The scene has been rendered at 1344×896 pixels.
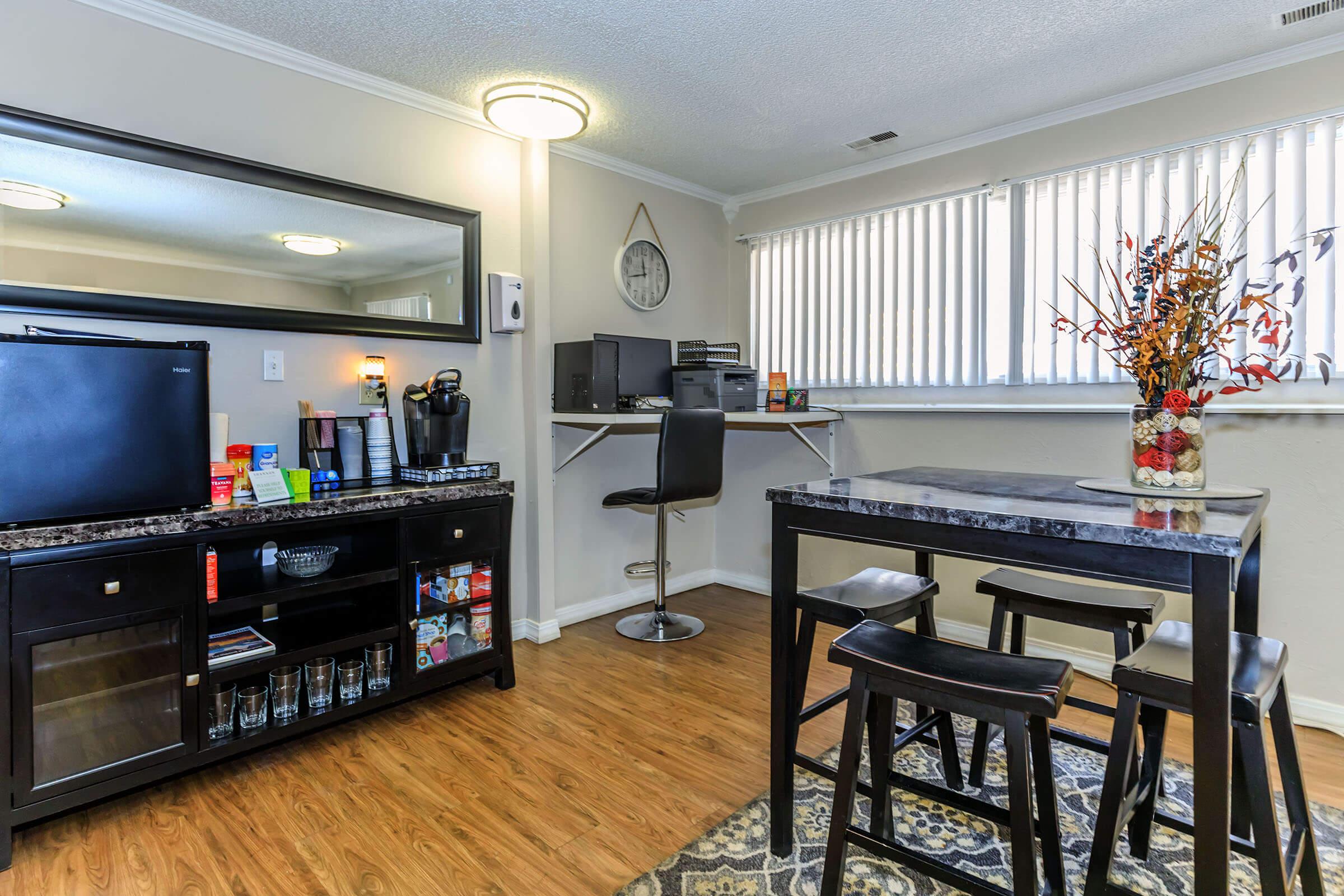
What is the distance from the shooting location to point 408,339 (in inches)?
119

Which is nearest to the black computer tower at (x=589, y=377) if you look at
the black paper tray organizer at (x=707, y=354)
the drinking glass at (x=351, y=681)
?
the black paper tray organizer at (x=707, y=354)

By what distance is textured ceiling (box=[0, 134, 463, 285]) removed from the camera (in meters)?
2.15

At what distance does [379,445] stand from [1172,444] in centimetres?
259

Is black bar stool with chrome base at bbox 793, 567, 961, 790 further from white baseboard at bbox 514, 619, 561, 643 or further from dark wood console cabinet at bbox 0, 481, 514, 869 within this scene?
white baseboard at bbox 514, 619, 561, 643

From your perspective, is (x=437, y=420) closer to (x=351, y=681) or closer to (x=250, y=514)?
(x=250, y=514)

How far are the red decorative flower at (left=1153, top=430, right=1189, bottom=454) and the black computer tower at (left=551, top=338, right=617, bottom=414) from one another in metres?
2.24

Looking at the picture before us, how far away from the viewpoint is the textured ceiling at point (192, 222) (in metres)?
2.15

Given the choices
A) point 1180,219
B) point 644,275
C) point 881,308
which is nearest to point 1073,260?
point 1180,219

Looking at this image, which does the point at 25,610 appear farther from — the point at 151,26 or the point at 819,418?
the point at 819,418

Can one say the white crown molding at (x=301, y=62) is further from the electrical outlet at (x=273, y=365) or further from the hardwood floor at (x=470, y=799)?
the hardwood floor at (x=470, y=799)

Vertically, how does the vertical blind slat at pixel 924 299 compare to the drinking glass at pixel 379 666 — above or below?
above

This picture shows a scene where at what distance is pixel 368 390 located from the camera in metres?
2.87

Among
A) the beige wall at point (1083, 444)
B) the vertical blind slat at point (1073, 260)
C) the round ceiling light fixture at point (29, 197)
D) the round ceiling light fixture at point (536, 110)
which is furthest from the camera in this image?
the vertical blind slat at point (1073, 260)

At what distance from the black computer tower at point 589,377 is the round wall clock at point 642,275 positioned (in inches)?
25.5
